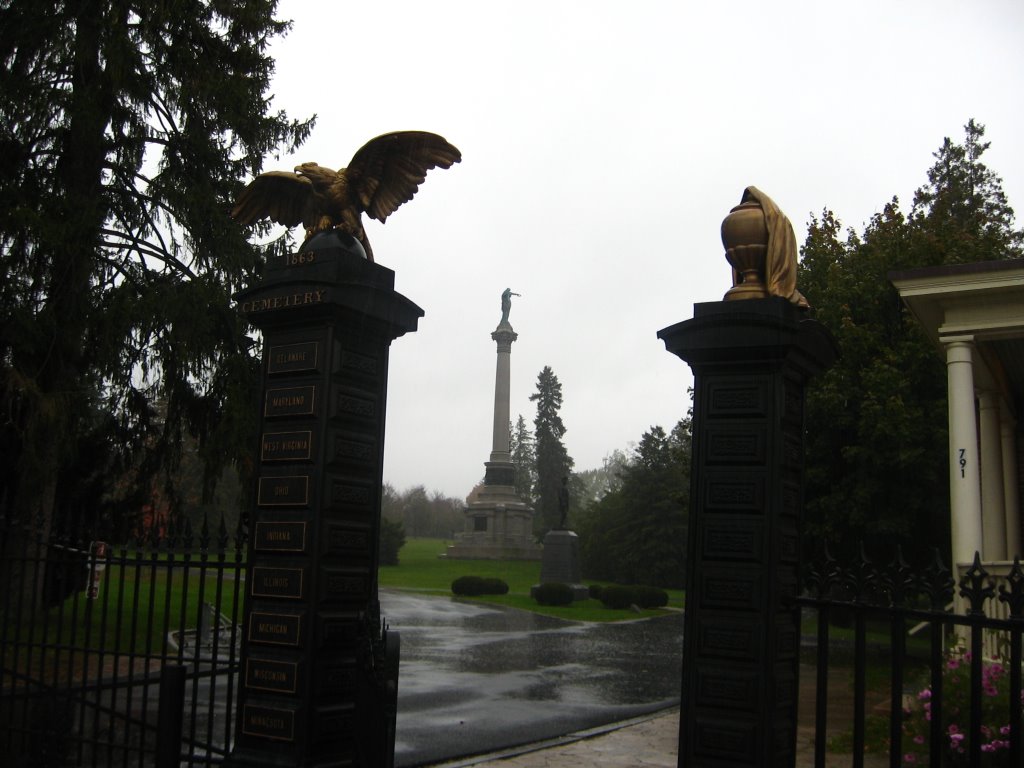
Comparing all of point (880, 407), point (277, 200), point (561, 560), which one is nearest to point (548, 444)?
point (561, 560)

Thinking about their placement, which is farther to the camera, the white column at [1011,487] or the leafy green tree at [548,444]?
the leafy green tree at [548,444]

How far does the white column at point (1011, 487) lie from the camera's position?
15.5 metres

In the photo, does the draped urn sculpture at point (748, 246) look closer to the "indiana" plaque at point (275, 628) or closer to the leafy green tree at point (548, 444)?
the "indiana" plaque at point (275, 628)

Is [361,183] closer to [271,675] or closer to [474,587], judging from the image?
[271,675]

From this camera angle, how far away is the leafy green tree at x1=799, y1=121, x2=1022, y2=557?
19.7 meters

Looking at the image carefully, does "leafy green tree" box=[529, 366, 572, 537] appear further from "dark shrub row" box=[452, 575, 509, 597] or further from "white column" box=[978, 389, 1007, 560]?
"white column" box=[978, 389, 1007, 560]

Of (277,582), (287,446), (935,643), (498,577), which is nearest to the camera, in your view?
(935,643)

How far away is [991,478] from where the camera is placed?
1499cm

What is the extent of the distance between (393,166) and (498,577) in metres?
41.1

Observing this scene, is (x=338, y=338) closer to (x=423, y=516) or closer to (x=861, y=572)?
(x=861, y=572)

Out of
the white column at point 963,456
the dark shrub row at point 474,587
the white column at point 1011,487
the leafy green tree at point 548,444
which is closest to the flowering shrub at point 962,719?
the white column at point 963,456

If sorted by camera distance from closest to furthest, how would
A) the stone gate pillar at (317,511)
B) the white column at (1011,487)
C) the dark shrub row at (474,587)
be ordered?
the stone gate pillar at (317,511), the white column at (1011,487), the dark shrub row at (474,587)

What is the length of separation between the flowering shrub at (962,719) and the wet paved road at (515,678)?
3503 mm

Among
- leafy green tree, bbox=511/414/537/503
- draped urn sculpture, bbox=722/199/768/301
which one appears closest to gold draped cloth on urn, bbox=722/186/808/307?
draped urn sculpture, bbox=722/199/768/301
